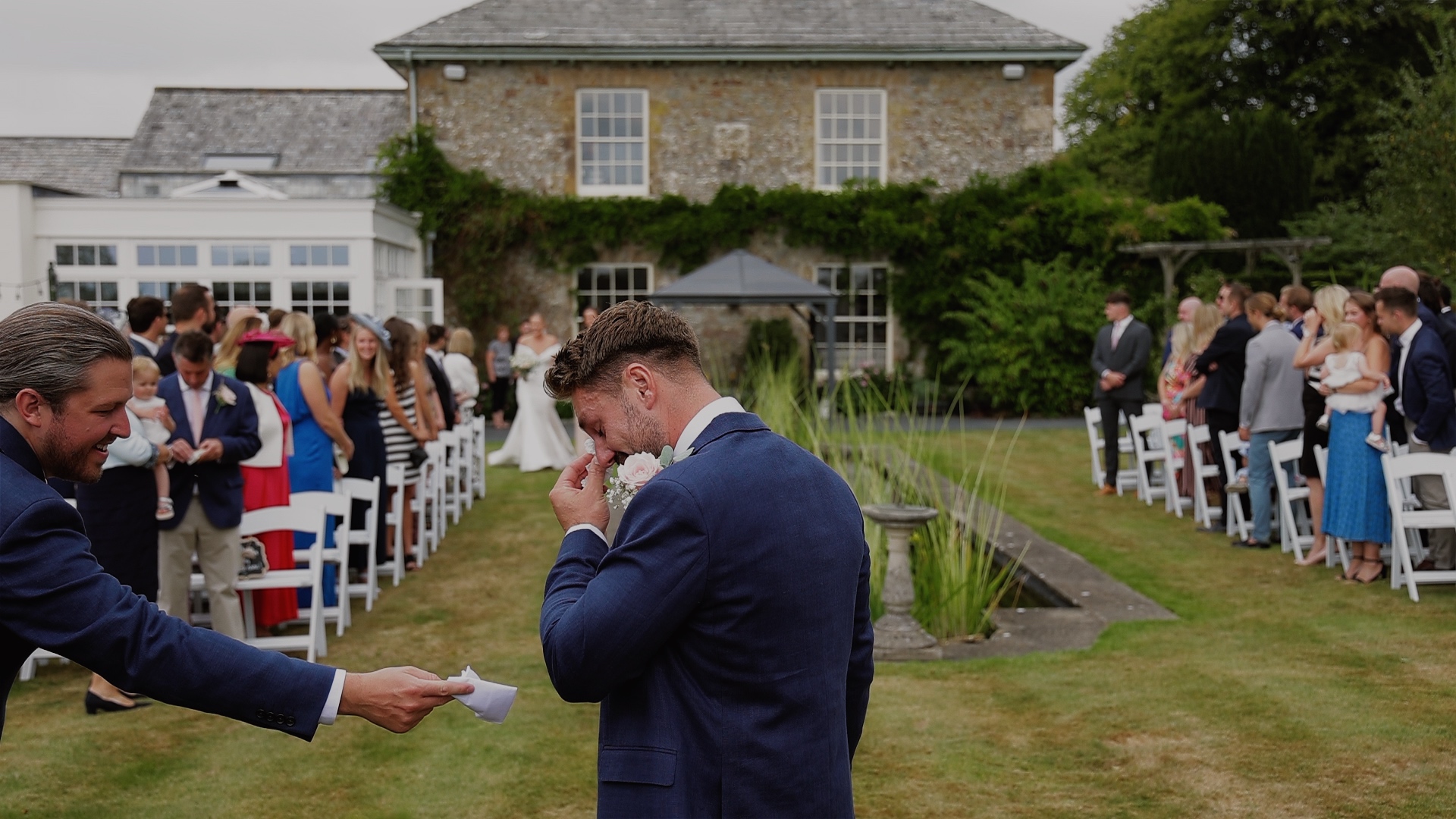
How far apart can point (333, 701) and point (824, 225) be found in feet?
68.4

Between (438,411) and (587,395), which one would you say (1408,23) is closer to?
(438,411)

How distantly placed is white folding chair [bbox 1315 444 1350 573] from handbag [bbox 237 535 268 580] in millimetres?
6822

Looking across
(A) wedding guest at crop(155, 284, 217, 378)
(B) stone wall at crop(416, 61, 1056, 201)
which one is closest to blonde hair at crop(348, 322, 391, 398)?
(A) wedding guest at crop(155, 284, 217, 378)

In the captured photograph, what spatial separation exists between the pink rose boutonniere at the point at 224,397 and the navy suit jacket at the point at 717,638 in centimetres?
471

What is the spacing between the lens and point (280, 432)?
24.2 feet

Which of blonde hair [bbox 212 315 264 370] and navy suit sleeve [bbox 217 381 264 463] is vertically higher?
blonde hair [bbox 212 315 264 370]

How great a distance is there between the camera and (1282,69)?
3356 cm

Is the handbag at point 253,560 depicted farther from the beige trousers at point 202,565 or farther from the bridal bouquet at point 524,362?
the bridal bouquet at point 524,362

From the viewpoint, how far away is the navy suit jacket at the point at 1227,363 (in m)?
10.8

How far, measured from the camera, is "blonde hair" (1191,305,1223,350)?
11734 mm

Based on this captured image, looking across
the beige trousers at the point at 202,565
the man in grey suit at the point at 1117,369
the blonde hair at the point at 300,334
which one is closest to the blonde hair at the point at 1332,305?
the man in grey suit at the point at 1117,369

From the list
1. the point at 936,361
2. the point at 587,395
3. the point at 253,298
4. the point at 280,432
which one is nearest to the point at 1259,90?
the point at 936,361

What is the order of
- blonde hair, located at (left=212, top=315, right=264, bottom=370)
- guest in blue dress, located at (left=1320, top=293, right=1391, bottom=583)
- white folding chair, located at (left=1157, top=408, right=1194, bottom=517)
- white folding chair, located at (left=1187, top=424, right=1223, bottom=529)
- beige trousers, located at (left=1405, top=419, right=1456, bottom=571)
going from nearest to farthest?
blonde hair, located at (left=212, top=315, right=264, bottom=370)
beige trousers, located at (left=1405, top=419, right=1456, bottom=571)
guest in blue dress, located at (left=1320, top=293, right=1391, bottom=583)
white folding chair, located at (left=1187, top=424, right=1223, bottom=529)
white folding chair, located at (left=1157, top=408, right=1194, bottom=517)

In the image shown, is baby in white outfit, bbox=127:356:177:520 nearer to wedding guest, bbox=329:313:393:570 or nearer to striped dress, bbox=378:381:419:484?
wedding guest, bbox=329:313:393:570
